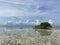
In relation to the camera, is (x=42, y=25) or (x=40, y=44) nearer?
(x=40, y=44)

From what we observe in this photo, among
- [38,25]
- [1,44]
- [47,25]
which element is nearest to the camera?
[1,44]

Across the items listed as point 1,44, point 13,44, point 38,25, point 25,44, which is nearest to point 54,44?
point 25,44

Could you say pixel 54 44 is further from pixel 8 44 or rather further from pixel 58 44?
pixel 8 44

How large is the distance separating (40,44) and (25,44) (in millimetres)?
1739

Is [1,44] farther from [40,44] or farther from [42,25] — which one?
[42,25]

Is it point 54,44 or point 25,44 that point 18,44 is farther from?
point 54,44

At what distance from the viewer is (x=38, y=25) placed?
211 ft

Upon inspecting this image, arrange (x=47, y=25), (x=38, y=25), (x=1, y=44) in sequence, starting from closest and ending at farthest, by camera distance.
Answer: (x=1, y=44), (x=47, y=25), (x=38, y=25)

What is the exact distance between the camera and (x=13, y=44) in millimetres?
18719

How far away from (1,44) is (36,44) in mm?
3959

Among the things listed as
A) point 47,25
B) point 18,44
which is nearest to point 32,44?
point 18,44

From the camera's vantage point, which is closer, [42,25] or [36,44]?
[36,44]

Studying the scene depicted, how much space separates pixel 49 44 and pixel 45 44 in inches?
18.2

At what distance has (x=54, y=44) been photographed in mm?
19562
